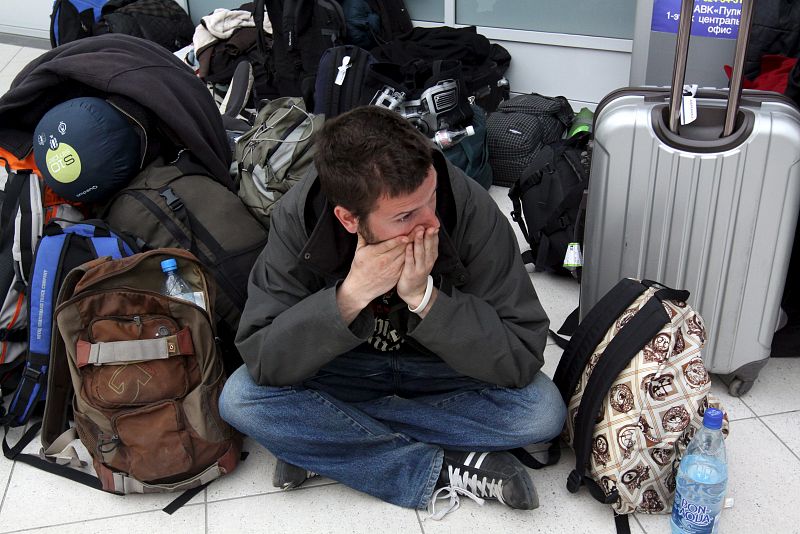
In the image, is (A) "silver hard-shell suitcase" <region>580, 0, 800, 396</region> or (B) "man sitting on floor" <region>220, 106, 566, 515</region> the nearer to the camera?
(B) "man sitting on floor" <region>220, 106, 566, 515</region>

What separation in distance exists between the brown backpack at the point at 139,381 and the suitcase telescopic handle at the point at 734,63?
4.44 ft

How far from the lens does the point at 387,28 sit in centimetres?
459

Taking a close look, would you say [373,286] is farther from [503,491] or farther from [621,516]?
[621,516]

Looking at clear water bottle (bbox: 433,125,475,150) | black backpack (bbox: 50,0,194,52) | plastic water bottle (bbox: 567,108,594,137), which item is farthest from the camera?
black backpack (bbox: 50,0,194,52)

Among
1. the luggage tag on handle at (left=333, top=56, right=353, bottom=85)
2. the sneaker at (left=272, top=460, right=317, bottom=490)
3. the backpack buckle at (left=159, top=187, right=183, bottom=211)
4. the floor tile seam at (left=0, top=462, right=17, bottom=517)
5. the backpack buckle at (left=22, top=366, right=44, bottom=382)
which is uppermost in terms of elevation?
the luggage tag on handle at (left=333, top=56, right=353, bottom=85)

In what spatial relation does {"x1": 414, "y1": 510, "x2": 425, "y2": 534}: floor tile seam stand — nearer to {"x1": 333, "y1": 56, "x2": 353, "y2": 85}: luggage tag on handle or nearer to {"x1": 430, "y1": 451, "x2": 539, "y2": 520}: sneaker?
{"x1": 430, "y1": 451, "x2": 539, "y2": 520}: sneaker

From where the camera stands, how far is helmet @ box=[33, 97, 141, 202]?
7.72 ft

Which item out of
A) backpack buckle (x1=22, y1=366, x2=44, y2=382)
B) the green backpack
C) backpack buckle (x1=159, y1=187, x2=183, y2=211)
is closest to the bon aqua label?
the green backpack

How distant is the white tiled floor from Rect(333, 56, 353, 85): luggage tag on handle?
182 cm

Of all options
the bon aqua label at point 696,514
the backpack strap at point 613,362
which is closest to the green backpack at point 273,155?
the backpack strap at point 613,362

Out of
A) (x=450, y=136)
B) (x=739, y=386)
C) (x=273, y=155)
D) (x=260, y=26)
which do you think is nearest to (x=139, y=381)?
(x=273, y=155)

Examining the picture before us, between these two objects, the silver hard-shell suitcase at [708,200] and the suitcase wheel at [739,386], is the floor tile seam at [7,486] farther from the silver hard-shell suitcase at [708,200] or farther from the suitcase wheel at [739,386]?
the suitcase wheel at [739,386]

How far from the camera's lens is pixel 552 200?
9.64 feet

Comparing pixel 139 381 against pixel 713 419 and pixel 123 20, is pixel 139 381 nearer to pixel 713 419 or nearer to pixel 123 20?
pixel 713 419
